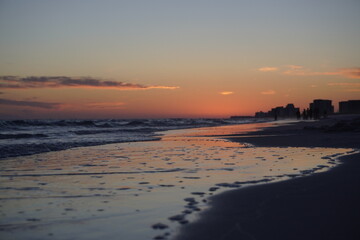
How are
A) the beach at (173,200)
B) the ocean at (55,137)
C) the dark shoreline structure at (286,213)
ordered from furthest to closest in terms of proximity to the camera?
the ocean at (55,137) < the beach at (173,200) < the dark shoreline structure at (286,213)

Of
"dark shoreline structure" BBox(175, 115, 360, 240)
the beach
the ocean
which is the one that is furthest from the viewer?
the ocean

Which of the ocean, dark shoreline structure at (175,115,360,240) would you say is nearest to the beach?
dark shoreline structure at (175,115,360,240)

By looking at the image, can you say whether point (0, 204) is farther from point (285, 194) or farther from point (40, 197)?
point (285, 194)

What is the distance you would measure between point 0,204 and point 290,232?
3912 millimetres

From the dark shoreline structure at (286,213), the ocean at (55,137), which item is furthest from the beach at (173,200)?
the ocean at (55,137)

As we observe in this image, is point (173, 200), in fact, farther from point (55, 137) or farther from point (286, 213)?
point (55, 137)

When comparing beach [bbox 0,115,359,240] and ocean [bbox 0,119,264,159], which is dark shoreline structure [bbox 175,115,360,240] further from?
ocean [bbox 0,119,264,159]

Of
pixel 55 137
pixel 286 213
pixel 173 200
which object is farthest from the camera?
pixel 55 137

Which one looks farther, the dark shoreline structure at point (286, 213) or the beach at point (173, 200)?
the beach at point (173, 200)

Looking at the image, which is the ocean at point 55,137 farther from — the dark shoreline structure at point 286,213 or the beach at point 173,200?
the dark shoreline structure at point 286,213

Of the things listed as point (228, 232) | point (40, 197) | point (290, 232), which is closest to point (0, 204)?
point (40, 197)

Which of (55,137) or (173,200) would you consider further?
(55,137)

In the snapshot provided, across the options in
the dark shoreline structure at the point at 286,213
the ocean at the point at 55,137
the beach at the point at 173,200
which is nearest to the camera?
the dark shoreline structure at the point at 286,213

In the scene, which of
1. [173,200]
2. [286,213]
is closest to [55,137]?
[173,200]
